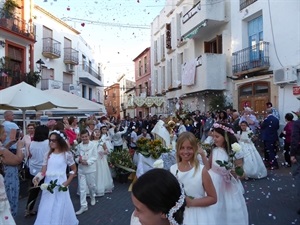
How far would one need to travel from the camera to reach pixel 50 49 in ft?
87.7

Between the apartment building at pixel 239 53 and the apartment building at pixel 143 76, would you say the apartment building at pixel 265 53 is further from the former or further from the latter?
the apartment building at pixel 143 76

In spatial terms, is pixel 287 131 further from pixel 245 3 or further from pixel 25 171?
pixel 245 3

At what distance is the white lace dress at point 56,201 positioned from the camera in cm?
496

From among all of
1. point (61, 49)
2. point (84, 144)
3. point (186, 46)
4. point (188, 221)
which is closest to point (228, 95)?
point (186, 46)

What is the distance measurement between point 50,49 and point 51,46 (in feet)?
1.90

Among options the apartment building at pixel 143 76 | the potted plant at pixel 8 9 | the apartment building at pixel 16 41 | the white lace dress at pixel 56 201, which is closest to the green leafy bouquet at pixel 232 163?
the white lace dress at pixel 56 201

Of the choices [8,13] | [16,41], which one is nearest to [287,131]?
[8,13]

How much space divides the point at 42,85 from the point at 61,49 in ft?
17.4

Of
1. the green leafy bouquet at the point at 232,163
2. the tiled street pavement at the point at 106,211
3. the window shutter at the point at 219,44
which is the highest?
the window shutter at the point at 219,44

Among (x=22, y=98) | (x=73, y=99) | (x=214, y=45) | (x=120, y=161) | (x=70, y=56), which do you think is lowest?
(x=120, y=161)

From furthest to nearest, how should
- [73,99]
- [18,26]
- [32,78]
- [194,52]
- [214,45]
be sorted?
[18,26]
[32,78]
[194,52]
[214,45]
[73,99]

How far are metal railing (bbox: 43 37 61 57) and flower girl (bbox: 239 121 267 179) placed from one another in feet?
68.4

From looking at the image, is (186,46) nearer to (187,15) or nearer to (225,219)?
(187,15)

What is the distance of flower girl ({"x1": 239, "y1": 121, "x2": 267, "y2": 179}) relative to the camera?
29.9ft
